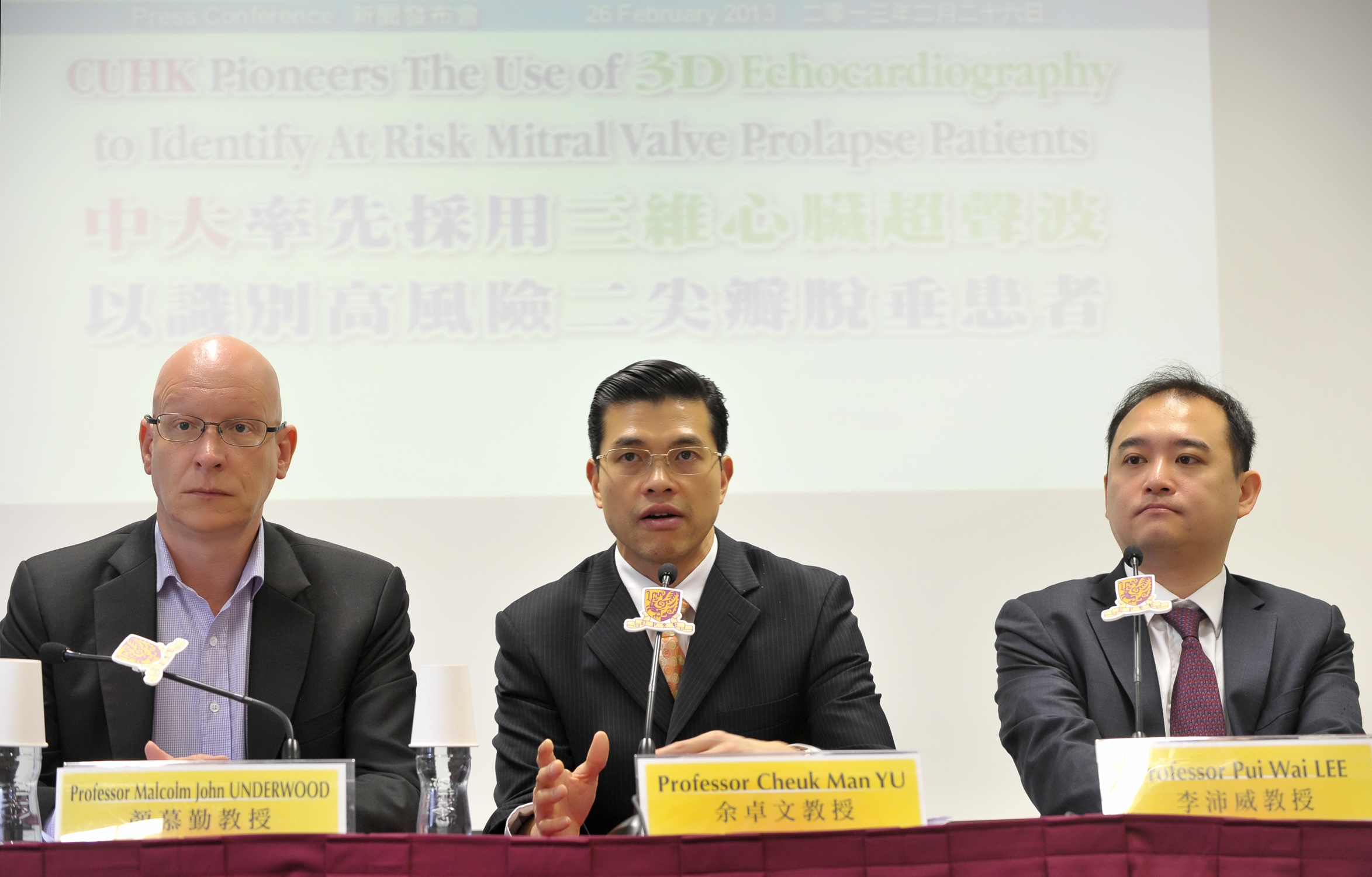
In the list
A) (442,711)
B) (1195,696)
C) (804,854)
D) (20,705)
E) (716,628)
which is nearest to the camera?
(804,854)

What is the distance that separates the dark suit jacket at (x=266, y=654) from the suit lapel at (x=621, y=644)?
39 cm

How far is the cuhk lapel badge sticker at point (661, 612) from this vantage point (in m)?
1.98

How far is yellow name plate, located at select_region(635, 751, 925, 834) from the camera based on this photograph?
1549 mm

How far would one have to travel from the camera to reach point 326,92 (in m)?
3.52

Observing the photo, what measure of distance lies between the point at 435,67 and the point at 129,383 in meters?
1.29

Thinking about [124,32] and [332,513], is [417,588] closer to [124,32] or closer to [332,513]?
[332,513]

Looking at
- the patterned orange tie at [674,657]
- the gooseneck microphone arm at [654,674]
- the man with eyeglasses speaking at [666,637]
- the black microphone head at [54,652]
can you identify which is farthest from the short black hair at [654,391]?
the black microphone head at [54,652]

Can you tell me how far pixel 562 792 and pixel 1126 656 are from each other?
123 centimetres

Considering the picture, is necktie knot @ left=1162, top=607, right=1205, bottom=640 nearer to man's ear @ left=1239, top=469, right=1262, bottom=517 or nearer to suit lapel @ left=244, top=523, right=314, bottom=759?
man's ear @ left=1239, top=469, right=1262, bottom=517

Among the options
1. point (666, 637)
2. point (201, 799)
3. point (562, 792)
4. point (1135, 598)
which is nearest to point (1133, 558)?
point (1135, 598)

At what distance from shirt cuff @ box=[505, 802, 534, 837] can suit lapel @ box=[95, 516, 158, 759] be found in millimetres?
790

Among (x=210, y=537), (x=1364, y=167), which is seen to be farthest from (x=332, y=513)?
(x=1364, y=167)

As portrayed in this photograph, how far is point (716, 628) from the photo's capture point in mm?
2459

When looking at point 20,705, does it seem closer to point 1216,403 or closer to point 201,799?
point 201,799
